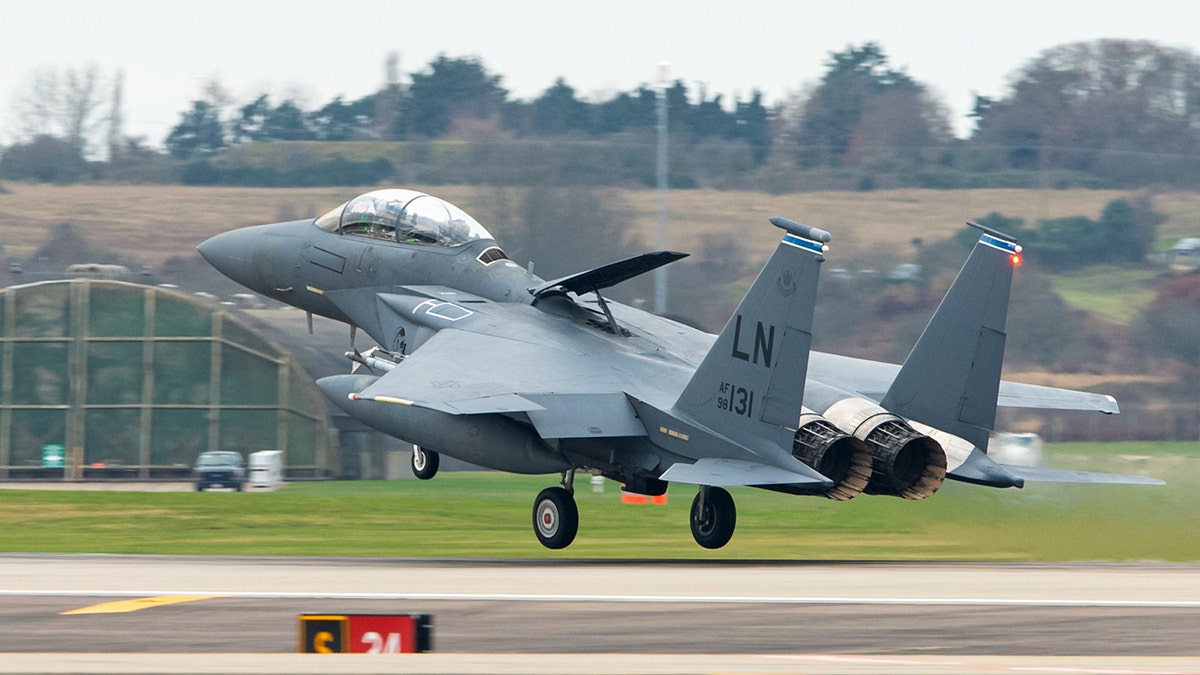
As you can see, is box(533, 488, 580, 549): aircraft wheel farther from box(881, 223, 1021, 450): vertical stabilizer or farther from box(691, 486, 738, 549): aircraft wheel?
box(881, 223, 1021, 450): vertical stabilizer

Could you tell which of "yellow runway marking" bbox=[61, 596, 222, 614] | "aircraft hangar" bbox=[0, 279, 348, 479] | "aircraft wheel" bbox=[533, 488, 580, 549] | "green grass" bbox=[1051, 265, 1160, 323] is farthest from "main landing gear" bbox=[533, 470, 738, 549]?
"green grass" bbox=[1051, 265, 1160, 323]

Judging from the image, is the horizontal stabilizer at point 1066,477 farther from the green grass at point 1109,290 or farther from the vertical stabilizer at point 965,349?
the green grass at point 1109,290

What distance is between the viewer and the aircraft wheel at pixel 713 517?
66.1ft

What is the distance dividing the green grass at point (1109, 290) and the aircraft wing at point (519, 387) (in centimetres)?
4602

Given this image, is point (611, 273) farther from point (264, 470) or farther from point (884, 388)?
point (264, 470)

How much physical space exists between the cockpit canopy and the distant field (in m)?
36.4

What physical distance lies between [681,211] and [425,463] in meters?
44.6

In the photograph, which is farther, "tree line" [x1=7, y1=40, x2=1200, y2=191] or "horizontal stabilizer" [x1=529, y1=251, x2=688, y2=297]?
"tree line" [x1=7, y1=40, x2=1200, y2=191]

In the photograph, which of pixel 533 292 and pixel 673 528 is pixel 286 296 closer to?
pixel 533 292

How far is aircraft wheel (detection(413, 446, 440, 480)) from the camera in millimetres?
22359

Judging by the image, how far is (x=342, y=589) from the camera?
1595cm

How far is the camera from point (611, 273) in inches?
789

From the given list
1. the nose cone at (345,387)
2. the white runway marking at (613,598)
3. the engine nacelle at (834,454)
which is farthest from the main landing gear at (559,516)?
the white runway marking at (613,598)

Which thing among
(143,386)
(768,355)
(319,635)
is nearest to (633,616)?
(319,635)
